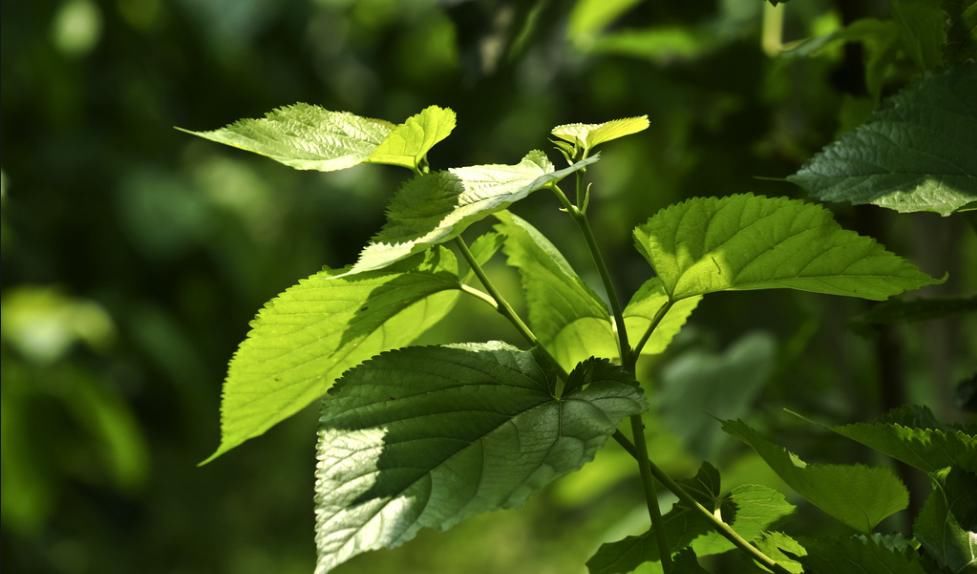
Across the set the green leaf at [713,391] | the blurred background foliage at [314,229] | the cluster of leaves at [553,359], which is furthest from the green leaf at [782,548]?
the green leaf at [713,391]

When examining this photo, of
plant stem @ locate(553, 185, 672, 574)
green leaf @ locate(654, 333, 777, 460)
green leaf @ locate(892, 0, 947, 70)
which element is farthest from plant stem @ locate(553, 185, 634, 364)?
green leaf @ locate(654, 333, 777, 460)

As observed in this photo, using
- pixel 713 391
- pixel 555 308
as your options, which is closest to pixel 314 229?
pixel 713 391

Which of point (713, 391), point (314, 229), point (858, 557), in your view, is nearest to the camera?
point (858, 557)

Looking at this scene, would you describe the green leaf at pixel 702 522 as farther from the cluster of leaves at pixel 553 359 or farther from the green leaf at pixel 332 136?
the green leaf at pixel 332 136

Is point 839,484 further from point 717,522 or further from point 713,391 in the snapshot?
point 713,391

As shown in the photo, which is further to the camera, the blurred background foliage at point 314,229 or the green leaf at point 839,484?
the blurred background foliage at point 314,229

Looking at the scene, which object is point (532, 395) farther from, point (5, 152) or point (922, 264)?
point (5, 152)

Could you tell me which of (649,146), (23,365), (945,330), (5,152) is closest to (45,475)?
(23,365)
